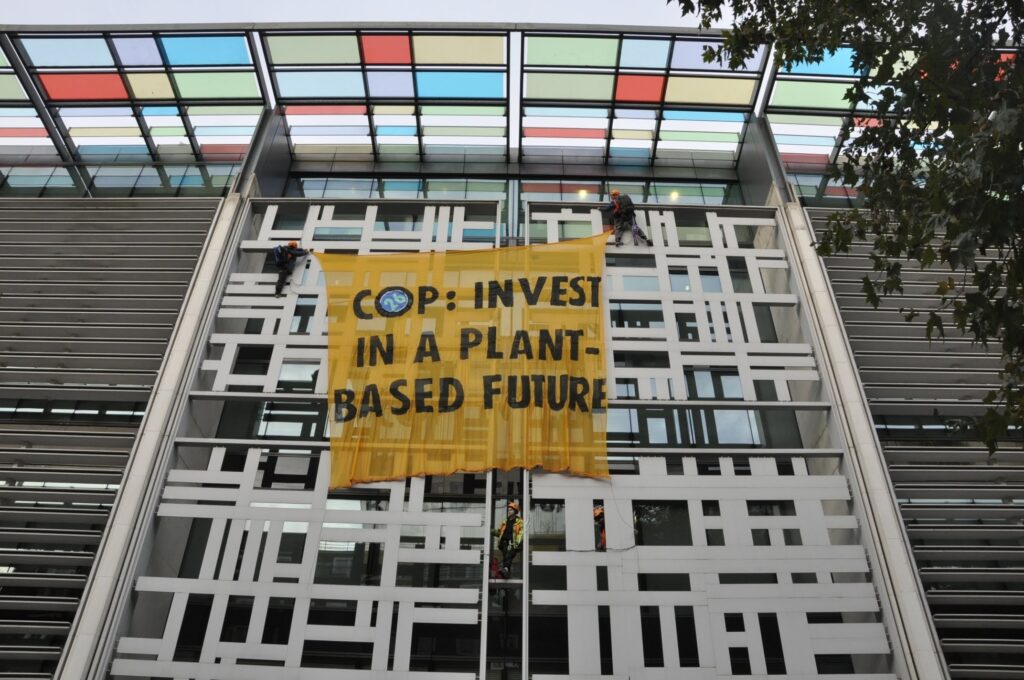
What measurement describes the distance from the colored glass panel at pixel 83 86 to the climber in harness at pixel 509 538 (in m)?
17.3

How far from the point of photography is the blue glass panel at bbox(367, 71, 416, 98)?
→ 21.1 m

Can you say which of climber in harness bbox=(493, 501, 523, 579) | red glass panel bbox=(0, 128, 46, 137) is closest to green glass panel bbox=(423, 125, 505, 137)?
red glass panel bbox=(0, 128, 46, 137)

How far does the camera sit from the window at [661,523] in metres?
13.5

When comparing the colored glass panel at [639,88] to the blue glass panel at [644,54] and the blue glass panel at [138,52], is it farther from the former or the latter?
the blue glass panel at [138,52]

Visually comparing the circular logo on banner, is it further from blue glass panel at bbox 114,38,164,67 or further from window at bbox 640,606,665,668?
blue glass panel at bbox 114,38,164,67

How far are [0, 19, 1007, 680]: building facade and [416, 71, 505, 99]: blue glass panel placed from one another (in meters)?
0.09

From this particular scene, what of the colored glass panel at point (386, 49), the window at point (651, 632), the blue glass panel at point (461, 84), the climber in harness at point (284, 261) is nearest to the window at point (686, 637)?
the window at point (651, 632)

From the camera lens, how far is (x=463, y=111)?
21953mm

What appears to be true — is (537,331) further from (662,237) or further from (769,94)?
(769,94)

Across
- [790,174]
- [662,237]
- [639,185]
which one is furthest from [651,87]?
[662,237]

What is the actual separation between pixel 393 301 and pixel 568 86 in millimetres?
9603

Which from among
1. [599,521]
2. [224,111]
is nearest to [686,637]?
[599,521]

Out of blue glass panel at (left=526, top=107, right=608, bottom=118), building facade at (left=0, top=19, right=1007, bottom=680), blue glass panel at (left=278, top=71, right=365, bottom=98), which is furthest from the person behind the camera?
blue glass panel at (left=526, top=107, right=608, bottom=118)

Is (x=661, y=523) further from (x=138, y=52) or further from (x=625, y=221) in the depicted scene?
(x=138, y=52)
